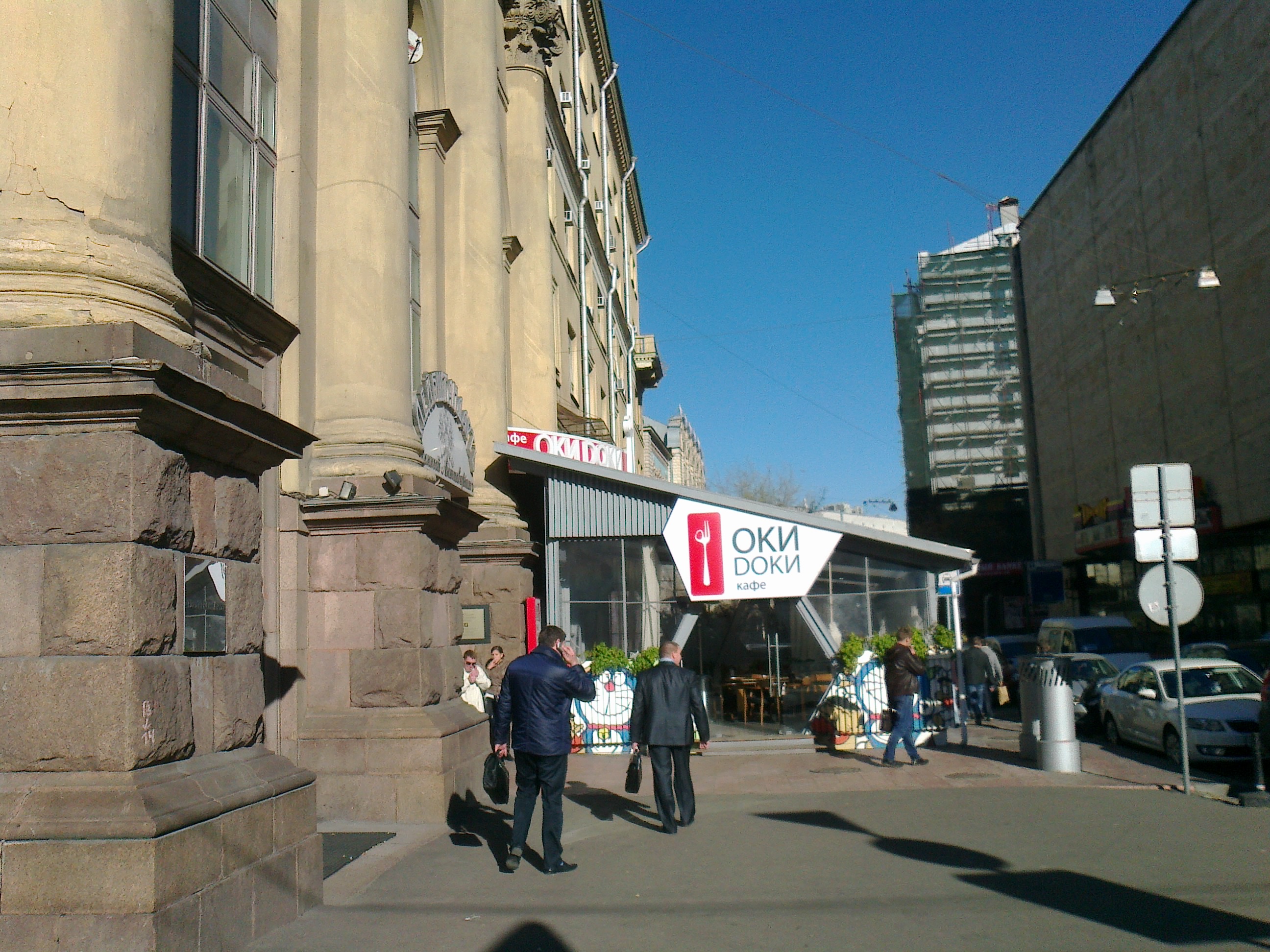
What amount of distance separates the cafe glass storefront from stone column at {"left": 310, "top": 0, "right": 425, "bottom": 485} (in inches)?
220

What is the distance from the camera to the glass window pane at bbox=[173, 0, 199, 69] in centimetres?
898

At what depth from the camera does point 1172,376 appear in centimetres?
4169

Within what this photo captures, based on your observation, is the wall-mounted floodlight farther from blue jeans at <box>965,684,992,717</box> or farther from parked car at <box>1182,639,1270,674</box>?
blue jeans at <box>965,684,992,717</box>

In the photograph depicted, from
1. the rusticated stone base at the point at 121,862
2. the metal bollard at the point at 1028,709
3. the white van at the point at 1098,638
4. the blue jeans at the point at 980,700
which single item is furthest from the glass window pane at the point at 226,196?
the white van at the point at 1098,638

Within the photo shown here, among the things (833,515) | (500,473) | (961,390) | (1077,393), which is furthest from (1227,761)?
(833,515)

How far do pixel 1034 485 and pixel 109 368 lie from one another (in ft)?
194

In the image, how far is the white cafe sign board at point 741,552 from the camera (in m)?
17.6

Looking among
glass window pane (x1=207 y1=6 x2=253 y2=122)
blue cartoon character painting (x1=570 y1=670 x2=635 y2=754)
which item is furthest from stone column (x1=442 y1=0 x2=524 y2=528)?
glass window pane (x1=207 y1=6 x2=253 y2=122)

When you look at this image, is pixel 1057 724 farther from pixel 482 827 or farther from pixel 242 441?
pixel 242 441

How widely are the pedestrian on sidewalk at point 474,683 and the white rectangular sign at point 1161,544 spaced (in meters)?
7.18

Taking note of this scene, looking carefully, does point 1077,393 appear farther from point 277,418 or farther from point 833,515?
point 277,418

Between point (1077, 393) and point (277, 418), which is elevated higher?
point (1077, 393)

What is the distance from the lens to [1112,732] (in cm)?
1783

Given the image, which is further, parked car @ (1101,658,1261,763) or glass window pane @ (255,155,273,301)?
parked car @ (1101,658,1261,763)
